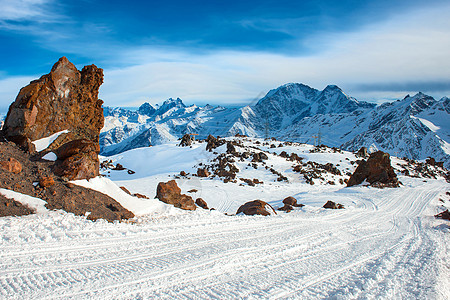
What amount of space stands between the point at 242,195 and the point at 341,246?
10688mm

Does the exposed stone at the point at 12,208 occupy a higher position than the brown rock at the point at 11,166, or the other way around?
the brown rock at the point at 11,166

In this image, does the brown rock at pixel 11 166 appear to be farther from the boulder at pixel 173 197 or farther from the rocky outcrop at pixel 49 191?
the boulder at pixel 173 197

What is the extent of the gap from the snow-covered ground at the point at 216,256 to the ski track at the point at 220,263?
0.02m

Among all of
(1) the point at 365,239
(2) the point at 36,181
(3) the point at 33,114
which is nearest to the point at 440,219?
(1) the point at 365,239

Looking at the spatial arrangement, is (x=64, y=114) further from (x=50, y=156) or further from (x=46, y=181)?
(x=46, y=181)

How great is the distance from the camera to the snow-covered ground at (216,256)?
150 inches

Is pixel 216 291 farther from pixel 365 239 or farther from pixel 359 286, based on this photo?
pixel 365 239

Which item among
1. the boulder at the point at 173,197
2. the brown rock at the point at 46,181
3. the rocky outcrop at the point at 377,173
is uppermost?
the brown rock at the point at 46,181

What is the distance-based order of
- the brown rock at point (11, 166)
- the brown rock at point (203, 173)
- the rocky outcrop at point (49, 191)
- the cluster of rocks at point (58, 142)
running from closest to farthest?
the rocky outcrop at point (49, 191), the brown rock at point (11, 166), the cluster of rocks at point (58, 142), the brown rock at point (203, 173)

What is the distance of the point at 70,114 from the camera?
909 cm

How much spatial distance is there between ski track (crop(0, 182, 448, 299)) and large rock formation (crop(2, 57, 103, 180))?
2632mm

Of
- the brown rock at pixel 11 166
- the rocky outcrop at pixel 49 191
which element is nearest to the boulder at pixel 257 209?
the rocky outcrop at pixel 49 191

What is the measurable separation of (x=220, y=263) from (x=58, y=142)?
6875 mm

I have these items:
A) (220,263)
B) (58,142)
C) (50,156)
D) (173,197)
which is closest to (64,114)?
(58,142)
